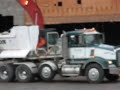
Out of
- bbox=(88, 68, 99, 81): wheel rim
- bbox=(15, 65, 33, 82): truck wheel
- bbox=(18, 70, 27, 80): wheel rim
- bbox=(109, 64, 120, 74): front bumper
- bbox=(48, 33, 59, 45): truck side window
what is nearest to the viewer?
bbox=(109, 64, 120, 74): front bumper

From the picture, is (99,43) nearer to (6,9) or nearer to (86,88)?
(86,88)

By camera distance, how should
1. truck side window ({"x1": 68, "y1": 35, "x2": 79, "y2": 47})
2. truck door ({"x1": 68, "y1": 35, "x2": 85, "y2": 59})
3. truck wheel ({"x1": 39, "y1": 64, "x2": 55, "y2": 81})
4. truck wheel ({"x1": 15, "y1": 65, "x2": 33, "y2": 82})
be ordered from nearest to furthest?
truck door ({"x1": 68, "y1": 35, "x2": 85, "y2": 59}), truck side window ({"x1": 68, "y1": 35, "x2": 79, "y2": 47}), truck wheel ({"x1": 39, "y1": 64, "x2": 55, "y2": 81}), truck wheel ({"x1": 15, "y1": 65, "x2": 33, "y2": 82})

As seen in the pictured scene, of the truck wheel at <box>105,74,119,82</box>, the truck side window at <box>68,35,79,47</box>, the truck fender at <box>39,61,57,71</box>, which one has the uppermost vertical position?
the truck side window at <box>68,35,79,47</box>

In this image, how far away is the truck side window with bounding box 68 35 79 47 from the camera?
22312 mm

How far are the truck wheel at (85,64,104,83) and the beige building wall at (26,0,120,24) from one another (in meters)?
16.9

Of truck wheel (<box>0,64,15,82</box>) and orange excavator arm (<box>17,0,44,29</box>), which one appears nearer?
truck wheel (<box>0,64,15,82</box>)

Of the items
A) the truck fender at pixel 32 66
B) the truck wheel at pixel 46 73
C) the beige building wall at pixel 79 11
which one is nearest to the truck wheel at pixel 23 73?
the truck fender at pixel 32 66

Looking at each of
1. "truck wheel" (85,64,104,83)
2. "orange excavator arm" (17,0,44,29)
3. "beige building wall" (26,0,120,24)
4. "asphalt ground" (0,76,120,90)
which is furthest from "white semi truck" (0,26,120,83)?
"beige building wall" (26,0,120,24)

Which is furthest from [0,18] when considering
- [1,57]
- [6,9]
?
[1,57]

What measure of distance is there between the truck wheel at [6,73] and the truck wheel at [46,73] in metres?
1.44

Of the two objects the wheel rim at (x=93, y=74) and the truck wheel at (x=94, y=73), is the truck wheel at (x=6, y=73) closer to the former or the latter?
the truck wheel at (x=94, y=73)

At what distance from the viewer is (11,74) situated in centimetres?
2330

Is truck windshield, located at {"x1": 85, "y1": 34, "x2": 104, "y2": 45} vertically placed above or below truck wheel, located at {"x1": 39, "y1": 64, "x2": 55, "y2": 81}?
above

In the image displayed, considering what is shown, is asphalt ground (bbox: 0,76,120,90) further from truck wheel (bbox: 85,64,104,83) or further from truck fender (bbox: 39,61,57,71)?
truck fender (bbox: 39,61,57,71)
